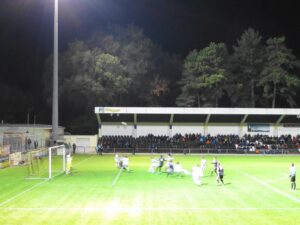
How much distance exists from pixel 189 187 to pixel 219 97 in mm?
50759

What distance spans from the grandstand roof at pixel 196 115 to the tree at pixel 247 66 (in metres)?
9.48

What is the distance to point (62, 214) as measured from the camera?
1983cm

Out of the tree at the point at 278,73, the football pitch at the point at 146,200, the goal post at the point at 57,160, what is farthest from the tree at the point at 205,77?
the football pitch at the point at 146,200

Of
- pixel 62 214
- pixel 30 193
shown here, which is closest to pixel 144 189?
pixel 30 193

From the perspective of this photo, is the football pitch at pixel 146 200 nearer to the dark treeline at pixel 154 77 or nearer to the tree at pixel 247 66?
the dark treeline at pixel 154 77

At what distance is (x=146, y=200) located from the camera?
77.0 feet

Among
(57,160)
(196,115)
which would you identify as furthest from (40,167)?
(196,115)

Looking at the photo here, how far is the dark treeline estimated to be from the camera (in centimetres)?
7338

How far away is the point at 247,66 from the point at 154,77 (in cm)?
1670

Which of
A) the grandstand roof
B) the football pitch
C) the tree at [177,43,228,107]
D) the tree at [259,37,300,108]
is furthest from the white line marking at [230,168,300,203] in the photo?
the tree at [259,37,300,108]

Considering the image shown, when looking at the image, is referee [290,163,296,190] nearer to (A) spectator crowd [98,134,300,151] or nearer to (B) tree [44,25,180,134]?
(A) spectator crowd [98,134,300,151]

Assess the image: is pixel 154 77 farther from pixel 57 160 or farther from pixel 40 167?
pixel 40 167

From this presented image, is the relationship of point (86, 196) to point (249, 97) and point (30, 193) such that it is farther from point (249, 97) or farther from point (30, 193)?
point (249, 97)

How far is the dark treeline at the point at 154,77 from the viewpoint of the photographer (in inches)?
2889
